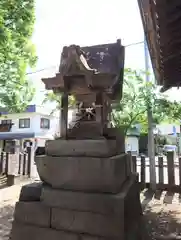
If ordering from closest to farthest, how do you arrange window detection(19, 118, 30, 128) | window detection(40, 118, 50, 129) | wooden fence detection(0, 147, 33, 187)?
wooden fence detection(0, 147, 33, 187) < window detection(19, 118, 30, 128) < window detection(40, 118, 50, 129)

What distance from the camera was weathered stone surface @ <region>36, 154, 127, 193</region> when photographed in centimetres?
305

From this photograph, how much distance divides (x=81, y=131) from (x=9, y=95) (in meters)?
5.54

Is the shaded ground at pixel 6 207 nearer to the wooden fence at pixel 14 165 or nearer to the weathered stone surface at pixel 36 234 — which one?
the wooden fence at pixel 14 165

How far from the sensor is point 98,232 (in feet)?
9.57

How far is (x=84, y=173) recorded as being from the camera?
3.15 meters

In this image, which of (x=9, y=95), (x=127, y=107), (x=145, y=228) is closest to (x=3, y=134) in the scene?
(x=9, y=95)

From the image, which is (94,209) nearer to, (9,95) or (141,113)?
(141,113)

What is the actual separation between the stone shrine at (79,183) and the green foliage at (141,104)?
12.8 ft

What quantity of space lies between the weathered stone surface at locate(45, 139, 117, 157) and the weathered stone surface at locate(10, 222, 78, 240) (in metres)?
1.05

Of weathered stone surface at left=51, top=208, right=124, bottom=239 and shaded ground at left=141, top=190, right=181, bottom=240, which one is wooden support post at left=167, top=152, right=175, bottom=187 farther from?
weathered stone surface at left=51, top=208, right=124, bottom=239

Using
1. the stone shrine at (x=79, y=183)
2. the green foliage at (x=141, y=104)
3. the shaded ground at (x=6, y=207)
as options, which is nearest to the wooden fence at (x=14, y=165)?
the shaded ground at (x=6, y=207)

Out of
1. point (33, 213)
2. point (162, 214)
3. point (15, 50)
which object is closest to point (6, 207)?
point (33, 213)

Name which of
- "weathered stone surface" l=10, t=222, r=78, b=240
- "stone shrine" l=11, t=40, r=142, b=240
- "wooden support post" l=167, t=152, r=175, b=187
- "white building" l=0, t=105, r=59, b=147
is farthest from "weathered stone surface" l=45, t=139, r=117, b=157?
"white building" l=0, t=105, r=59, b=147

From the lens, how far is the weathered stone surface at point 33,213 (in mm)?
3201
